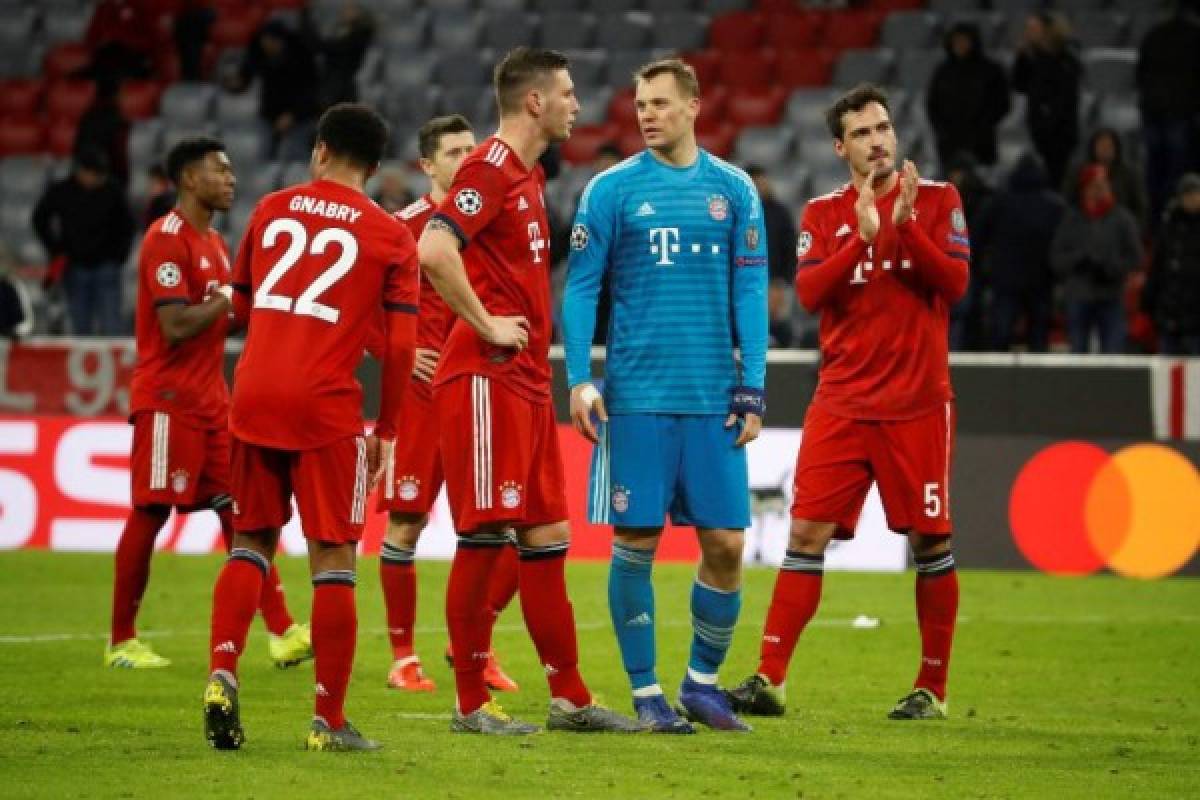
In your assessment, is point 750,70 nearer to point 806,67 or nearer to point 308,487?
point 806,67

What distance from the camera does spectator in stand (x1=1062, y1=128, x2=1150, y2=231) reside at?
728 inches

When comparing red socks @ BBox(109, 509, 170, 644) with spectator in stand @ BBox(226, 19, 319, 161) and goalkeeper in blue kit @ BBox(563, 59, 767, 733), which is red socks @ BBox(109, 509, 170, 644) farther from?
spectator in stand @ BBox(226, 19, 319, 161)

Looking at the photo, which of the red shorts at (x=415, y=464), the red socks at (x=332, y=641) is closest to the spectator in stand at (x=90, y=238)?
the red shorts at (x=415, y=464)

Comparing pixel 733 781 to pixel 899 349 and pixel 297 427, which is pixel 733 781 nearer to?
pixel 297 427

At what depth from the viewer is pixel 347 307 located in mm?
7957

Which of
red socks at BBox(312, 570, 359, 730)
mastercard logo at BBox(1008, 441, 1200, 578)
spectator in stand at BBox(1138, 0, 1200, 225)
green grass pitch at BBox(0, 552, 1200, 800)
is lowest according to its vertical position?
green grass pitch at BBox(0, 552, 1200, 800)

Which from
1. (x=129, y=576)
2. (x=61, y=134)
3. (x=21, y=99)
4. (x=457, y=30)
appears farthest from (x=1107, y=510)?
(x=21, y=99)

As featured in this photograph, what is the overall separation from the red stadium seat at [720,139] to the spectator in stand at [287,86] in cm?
386

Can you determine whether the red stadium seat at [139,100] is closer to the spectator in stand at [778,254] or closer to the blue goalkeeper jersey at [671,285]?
the spectator in stand at [778,254]

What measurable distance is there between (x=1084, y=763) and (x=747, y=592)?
664 cm

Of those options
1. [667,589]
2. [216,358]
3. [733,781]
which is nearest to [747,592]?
[667,589]

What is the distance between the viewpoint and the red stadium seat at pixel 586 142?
22.5 m

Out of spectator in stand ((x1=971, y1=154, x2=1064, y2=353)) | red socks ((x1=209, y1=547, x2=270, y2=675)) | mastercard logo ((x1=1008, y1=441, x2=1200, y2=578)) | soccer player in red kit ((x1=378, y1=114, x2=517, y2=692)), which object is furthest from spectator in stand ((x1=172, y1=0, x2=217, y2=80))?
red socks ((x1=209, y1=547, x2=270, y2=675))

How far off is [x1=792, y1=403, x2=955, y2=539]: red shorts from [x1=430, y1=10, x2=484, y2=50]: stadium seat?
15.8 metres
